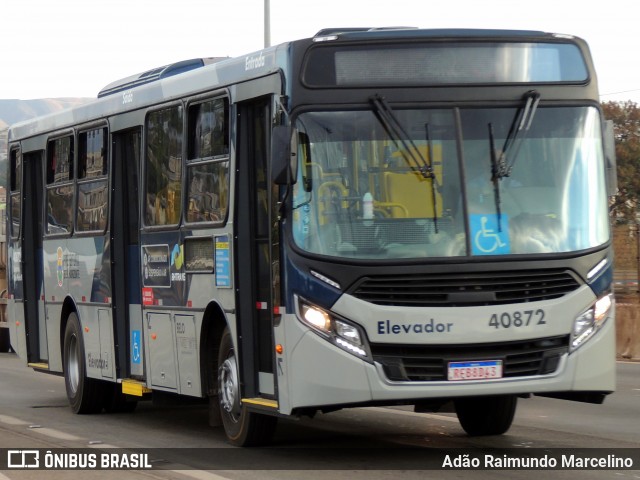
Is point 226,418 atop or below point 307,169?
below

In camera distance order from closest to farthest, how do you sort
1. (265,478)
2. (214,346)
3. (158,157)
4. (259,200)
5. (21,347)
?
(265,478) < (259,200) < (214,346) < (158,157) < (21,347)

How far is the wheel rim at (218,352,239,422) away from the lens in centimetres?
1175

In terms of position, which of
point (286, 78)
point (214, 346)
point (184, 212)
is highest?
point (286, 78)

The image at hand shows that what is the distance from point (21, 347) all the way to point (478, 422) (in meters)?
7.50

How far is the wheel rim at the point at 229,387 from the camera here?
463 inches

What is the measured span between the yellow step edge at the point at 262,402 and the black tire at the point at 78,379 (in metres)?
4.76

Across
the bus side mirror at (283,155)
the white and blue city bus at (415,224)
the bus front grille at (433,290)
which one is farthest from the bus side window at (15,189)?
the bus front grille at (433,290)

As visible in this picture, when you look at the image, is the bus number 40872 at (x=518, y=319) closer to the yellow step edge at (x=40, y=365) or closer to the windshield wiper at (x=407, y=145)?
the windshield wiper at (x=407, y=145)

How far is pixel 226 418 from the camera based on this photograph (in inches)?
473

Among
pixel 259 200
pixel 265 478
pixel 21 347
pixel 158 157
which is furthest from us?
pixel 21 347

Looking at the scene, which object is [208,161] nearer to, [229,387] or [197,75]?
[197,75]

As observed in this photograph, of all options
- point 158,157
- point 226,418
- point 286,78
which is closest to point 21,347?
point 158,157

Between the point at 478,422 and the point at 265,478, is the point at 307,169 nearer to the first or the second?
the point at 265,478

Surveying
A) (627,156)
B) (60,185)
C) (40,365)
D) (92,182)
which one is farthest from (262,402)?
(627,156)
